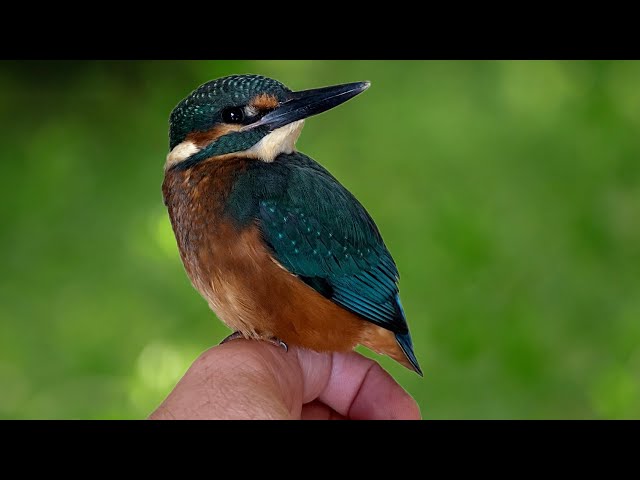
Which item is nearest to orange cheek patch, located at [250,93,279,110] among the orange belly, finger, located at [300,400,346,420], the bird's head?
the bird's head

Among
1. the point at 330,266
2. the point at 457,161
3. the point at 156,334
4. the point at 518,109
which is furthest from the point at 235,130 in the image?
the point at 518,109

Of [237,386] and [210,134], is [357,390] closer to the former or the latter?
[237,386]

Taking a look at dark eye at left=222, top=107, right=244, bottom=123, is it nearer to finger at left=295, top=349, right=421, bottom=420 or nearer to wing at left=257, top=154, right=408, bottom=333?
wing at left=257, top=154, right=408, bottom=333

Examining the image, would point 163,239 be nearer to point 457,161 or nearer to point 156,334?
point 156,334

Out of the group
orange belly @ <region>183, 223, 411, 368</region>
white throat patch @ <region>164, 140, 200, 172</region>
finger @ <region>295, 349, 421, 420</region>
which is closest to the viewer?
orange belly @ <region>183, 223, 411, 368</region>

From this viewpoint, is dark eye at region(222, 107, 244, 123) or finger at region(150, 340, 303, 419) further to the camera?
dark eye at region(222, 107, 244, 123)

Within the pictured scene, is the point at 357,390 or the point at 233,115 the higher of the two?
the point at 233,115

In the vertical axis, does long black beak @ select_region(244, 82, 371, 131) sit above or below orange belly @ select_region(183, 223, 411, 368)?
above

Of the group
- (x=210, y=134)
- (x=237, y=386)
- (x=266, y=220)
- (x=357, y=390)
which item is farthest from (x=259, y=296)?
(x=357, y=390)
